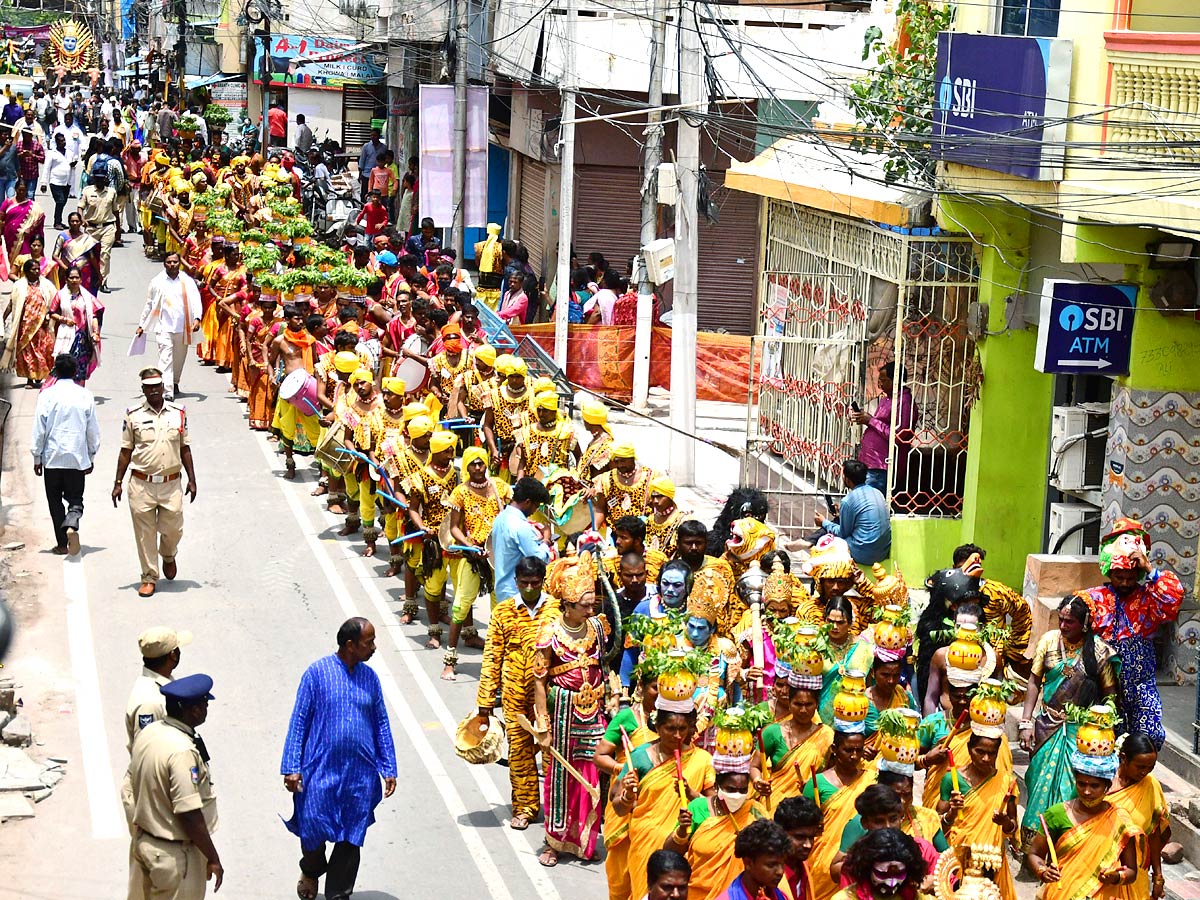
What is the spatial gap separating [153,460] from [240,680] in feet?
7.15

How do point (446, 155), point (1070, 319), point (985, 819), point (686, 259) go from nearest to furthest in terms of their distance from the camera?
1. point (985, 819)
2. point (1070, 319)
3. point (686, 259)
4. point (446, 155)

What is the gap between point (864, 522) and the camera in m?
13.9

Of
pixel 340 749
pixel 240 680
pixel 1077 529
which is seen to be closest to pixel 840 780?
pixel 340 749

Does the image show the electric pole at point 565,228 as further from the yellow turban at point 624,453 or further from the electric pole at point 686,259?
the yellow turban at point 624,453

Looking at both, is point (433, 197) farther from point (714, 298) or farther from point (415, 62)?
point (415, 62)

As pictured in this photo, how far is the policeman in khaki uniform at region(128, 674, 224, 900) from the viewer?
7.92 meters

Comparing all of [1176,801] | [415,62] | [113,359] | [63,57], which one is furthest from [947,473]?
[63,57]

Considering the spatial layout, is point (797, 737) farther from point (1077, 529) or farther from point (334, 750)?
point (1077, 529)

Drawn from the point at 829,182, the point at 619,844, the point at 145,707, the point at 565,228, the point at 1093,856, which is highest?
the point at 829,182

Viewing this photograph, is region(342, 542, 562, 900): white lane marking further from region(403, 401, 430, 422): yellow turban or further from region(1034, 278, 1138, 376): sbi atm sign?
region(1034, 278, 1138, 376): sbi atm sign

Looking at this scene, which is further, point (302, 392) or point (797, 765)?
point (302, 392)

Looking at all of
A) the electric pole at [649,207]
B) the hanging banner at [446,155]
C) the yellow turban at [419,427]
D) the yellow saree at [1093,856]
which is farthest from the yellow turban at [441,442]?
the hanging banner at [446,155]

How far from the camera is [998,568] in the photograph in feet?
53.5

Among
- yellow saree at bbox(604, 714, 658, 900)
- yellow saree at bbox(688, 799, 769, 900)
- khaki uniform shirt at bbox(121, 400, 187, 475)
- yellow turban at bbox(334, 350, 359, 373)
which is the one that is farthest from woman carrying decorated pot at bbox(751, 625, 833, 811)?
yellow turban at bbox(334, 350, 359, 373)
